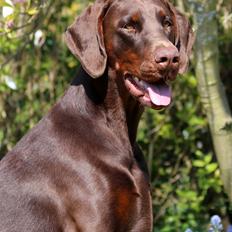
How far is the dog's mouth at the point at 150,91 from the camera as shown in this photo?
411cm

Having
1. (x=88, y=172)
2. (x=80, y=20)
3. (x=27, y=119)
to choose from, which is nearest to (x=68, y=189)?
(x=88, y=172)

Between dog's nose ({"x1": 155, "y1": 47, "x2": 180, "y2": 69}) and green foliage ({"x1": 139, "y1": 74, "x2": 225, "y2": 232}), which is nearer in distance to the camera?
dog's nose ({"x1": 155, "y1": 47, "x2": 180, "y2": 69})

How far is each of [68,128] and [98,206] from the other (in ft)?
1.49

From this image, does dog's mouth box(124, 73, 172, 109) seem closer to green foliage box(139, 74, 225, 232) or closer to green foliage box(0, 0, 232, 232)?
green foliage box(0, 0, 232, 232)

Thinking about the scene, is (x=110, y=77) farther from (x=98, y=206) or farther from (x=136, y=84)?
(x=98, y=206)

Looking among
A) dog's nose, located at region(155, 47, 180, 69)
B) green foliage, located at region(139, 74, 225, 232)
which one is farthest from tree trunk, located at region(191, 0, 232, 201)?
dog's nose, located at region(155, 47, 180, 69)

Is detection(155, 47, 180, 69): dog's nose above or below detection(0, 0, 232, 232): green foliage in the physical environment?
above

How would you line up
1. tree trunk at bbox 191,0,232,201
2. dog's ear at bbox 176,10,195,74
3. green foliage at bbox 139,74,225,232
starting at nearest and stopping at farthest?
dog's ear at bbox 176,10,195,74 → tree trunk at bbox 191,0,232,201 → green foliage at bbox 139,74,225,232

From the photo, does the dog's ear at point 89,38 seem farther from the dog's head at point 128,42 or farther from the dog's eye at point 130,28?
the dog's eye at point 130,28

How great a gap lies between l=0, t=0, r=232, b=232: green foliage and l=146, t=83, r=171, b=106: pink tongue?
234 centimetres

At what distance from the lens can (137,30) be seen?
4.17 meters

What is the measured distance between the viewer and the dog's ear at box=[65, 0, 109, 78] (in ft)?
13.6

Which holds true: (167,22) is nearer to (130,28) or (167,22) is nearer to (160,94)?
(130,28)

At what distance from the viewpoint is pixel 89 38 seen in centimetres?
417
